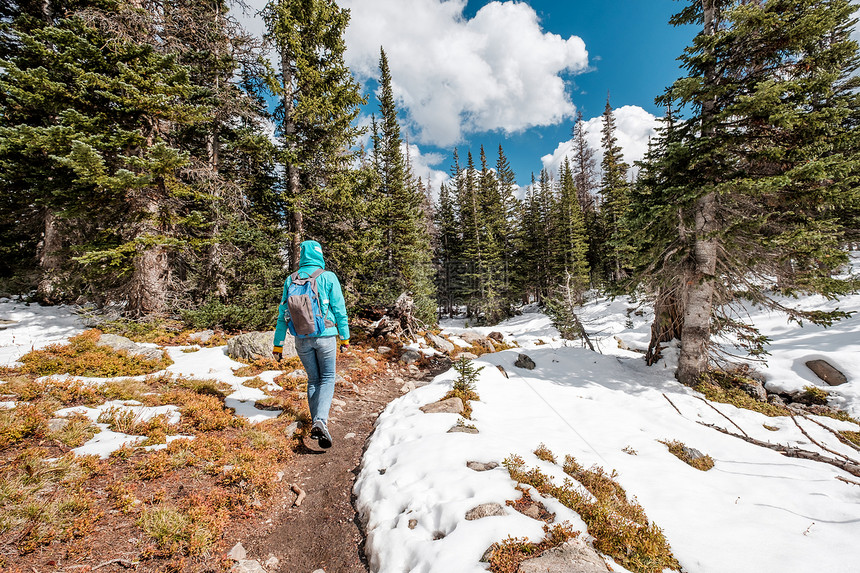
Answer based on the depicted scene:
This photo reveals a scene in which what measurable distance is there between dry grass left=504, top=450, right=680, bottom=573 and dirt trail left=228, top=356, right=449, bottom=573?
2.13m

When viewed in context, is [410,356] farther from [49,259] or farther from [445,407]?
[49,259]

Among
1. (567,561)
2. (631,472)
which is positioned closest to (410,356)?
(631,472)

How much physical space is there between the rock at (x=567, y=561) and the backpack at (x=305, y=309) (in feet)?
12.8

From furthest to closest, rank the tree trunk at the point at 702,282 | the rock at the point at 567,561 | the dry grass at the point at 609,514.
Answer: the tree trunk at the point at 702,282 → the dry grass at the point at 609,514 → the rock at the point at 567,561

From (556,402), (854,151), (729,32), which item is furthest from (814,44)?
(556,402)

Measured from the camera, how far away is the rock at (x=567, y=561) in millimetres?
2340

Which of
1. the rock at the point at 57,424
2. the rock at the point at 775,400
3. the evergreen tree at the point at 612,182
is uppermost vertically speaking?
the evergreen tree at the point at 612,182

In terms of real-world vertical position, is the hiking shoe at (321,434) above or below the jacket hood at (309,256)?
below

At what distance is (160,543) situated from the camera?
2727 millimetres

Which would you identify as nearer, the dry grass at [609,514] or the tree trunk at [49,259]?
the dry grass at [609,514]

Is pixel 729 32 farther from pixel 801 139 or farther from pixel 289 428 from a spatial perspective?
pixel 289 428

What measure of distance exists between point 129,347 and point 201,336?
183 centimetres

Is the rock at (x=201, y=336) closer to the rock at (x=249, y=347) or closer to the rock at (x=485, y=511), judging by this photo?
the rock at (x=249, y=347)

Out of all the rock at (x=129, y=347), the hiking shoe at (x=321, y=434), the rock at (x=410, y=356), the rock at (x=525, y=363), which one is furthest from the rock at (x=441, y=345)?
the rock at (x=129, y=347)
